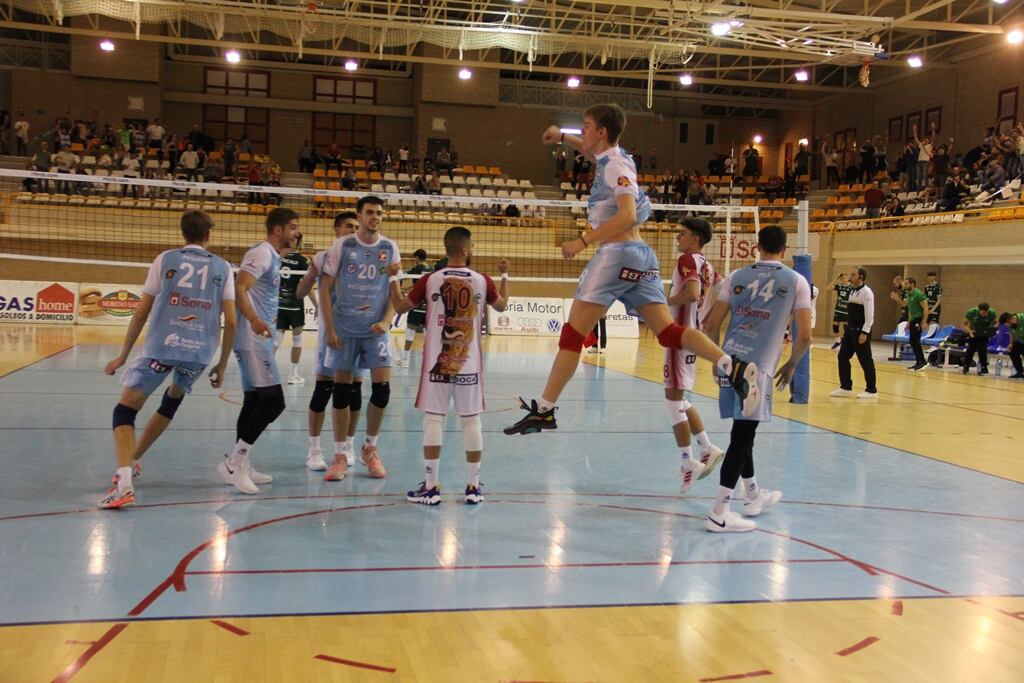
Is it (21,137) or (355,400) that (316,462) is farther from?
(21,137)

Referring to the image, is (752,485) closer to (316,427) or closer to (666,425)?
(316,427)

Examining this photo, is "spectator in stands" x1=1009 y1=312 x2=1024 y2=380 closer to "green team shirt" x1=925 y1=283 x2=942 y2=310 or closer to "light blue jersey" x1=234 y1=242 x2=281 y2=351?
"green team shirt" x1=925 y1=283 x2=942 y2=310

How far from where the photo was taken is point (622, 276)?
17.2ft

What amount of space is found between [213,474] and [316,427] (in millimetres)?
767

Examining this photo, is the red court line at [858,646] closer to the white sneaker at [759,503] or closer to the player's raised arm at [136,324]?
the white sneaker at [759,503]

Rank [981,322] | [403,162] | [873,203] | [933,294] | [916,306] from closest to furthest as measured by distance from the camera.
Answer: [981,322], [916,306], [933,294], [873,203], [403,162]

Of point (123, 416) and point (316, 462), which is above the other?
point (123, 416)

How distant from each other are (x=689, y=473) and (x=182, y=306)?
3423mm

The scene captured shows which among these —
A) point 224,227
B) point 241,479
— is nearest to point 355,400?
point 241,479

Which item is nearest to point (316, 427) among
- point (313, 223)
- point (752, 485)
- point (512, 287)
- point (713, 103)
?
point (752, 485)

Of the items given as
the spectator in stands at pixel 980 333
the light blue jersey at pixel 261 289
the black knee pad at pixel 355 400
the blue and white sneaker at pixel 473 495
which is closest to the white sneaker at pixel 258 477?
the black knee pad at pixel 355 400

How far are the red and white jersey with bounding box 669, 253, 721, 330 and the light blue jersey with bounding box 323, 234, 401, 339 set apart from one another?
2.00m

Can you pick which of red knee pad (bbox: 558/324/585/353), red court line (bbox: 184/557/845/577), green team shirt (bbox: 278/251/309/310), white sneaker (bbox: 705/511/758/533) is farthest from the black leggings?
green team shirt (bbox: 278/251/309/310)

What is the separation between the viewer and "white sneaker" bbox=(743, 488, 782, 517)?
5.53 meters
